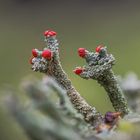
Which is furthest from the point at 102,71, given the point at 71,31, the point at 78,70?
the point at 71,31

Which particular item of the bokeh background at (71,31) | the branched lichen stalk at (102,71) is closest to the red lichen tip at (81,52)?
the branched lichen stalk at (102,71)

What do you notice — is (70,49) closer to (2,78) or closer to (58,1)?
(2,78)

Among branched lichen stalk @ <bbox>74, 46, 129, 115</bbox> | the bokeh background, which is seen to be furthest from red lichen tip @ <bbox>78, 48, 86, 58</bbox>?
the bokeh background

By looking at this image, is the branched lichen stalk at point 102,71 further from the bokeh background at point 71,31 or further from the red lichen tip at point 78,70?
the bokeh background at point 71,31

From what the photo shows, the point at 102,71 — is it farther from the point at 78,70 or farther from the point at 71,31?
the point at 71,31

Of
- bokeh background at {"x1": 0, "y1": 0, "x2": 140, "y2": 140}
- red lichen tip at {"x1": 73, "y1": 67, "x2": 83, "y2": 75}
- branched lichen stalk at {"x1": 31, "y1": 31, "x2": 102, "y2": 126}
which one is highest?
bokeh background at {"x1": 0, "y1": 0, "x2": 140, "y2": 140}

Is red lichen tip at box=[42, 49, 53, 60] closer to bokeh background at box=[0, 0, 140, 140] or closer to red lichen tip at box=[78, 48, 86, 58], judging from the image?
red lichen tip at box=[78, 48, 86, 58]

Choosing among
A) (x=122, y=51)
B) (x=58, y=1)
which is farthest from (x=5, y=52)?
(x=58, y=1)

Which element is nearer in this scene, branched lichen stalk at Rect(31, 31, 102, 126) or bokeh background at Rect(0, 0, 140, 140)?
branched lichen stalk at Rect(31, 31, 102, 126)
